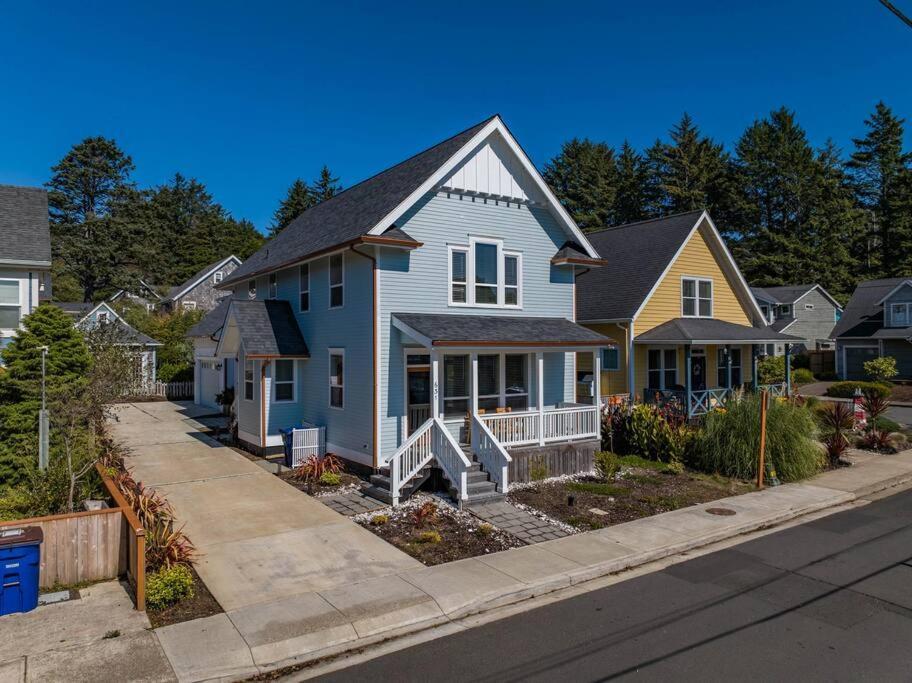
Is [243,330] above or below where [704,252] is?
below

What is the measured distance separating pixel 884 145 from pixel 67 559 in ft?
248

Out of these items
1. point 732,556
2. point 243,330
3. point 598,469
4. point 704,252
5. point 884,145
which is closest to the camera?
point 732,556

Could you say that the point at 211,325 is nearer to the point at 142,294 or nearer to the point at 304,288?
the point at 304,288

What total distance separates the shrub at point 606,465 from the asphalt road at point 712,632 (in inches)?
203

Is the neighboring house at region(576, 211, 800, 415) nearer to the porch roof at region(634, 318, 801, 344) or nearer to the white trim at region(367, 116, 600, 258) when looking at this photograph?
the porch roof at region(634, 318, 801, 344)

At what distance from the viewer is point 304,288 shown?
18609mm

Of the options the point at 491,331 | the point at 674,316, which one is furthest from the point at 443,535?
the point at 674,316

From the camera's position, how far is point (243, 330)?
57.7 feet

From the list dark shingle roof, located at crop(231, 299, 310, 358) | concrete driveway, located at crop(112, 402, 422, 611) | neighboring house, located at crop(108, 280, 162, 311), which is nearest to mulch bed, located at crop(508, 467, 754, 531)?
concrete driveway, located at crop(112, 402, 422, 611)

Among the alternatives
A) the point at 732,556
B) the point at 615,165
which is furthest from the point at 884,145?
the point at 732,556

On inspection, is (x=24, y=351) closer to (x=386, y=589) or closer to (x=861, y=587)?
(x=386, y=589)

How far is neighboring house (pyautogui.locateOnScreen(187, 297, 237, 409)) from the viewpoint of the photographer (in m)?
25.7

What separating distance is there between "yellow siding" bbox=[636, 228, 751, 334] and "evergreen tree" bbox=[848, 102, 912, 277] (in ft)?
133

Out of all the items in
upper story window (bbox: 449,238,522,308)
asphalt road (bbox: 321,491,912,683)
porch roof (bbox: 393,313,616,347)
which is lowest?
asphalt road (bbox: 321,491,912,683)
